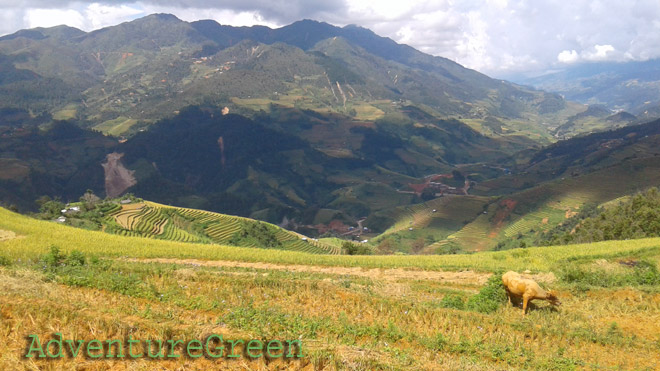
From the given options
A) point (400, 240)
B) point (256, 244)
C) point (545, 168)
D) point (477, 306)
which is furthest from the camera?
point (545, 168)

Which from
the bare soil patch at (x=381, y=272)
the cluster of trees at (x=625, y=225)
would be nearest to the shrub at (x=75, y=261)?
the bare soil patch at (x=381, y=272)

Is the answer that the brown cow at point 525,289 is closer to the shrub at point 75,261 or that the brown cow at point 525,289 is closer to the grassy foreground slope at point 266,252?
the grassy foreground slope at point 266,252

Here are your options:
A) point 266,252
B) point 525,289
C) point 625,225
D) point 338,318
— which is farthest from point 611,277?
point 625,225

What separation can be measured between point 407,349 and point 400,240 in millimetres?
79115

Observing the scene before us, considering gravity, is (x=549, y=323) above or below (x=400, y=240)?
above

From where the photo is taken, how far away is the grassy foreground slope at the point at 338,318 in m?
8.57

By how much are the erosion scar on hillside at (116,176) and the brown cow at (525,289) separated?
528 ft

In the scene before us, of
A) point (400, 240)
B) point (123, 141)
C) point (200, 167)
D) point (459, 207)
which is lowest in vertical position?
point (400, 240)

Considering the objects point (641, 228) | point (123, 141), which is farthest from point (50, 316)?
point (123, 141)

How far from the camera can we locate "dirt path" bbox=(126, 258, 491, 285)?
20875mm

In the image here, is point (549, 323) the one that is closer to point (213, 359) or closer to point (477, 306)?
point (477, 306)

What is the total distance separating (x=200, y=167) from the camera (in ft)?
611

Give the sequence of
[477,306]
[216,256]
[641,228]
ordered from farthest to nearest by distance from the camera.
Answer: [641,228], [216,256], [477,306]

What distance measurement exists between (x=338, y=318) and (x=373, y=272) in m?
11.5
